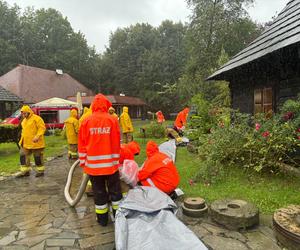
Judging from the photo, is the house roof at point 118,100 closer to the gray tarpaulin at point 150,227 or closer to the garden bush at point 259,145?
the garden bush at point 259,145

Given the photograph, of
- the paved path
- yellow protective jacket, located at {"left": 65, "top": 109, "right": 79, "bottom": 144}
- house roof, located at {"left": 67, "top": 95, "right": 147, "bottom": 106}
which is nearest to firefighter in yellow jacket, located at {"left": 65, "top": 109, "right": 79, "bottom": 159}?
yellow protective jacket, located at {"left": 65, "top": 109, "right": 79, "bottom": 144}

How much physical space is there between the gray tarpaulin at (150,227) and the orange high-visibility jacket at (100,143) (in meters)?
0.59

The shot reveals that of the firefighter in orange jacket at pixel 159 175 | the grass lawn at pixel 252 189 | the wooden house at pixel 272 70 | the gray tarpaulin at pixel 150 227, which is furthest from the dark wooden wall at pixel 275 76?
the gray tarpaulin at pixel 150 227

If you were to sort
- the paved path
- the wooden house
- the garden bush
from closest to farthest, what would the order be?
1. the paved path
2. the garden bush
3. the wooden house

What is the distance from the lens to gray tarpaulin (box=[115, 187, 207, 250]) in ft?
9.87

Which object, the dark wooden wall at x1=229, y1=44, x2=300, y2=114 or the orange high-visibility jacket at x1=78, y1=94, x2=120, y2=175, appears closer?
the orange high-visibility jacket at x1=78, y1=94, x2=120, y2=175

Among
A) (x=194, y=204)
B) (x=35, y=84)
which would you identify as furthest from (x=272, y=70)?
(x=35, y=84)

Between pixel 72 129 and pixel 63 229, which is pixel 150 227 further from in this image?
pixel 72 129

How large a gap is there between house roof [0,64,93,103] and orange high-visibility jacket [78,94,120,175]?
25052 millimetres

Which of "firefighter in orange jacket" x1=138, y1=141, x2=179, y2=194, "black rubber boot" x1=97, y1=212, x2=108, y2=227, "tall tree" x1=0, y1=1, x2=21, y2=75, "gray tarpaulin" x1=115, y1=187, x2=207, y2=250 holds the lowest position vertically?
"black rubber boot" x1=97, y1=212, x2=108, y2=227

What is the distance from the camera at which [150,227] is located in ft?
10.9

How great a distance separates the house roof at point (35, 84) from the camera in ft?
90.6

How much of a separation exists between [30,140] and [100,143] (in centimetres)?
395

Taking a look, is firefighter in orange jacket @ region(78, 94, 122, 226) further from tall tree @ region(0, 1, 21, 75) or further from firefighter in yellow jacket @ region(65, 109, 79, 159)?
tall tree @ region(0, 1, 21, 75)
